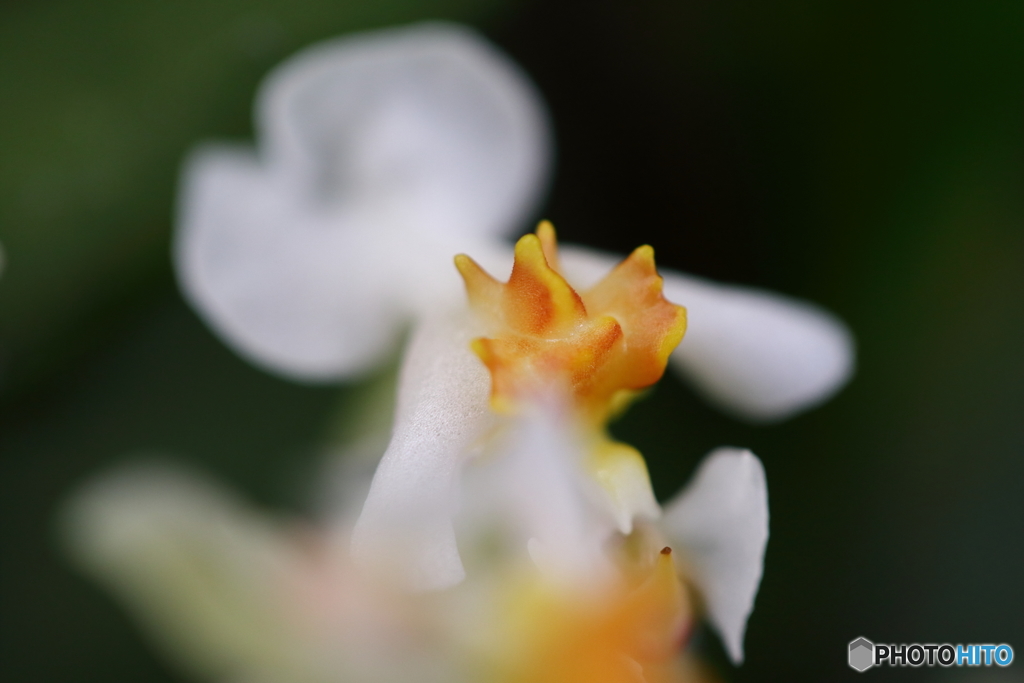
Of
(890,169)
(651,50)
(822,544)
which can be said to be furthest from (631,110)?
(822,544)

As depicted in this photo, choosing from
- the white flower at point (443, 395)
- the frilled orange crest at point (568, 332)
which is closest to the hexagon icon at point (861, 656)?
the white flower at point (443, 395)

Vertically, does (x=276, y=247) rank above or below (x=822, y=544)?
above

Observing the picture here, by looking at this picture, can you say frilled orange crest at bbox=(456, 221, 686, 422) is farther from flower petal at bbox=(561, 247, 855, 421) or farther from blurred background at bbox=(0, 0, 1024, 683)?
blurred background at bbox=(0, 0, 1024, 683)

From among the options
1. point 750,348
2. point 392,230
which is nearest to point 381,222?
point 392,230

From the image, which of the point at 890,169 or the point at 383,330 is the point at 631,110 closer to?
the point at 890,169

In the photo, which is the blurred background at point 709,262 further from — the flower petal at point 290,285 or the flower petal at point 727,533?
the flower petal at point 727,533
